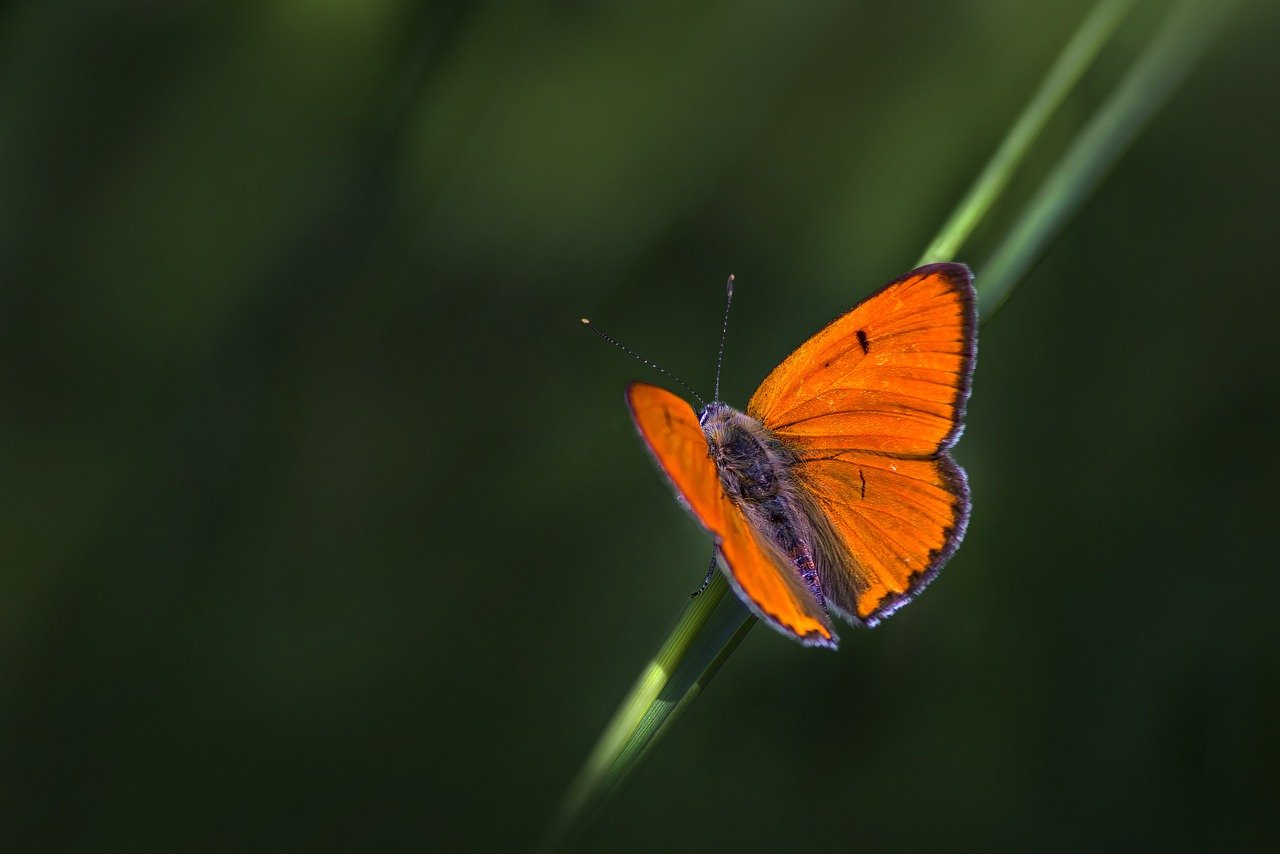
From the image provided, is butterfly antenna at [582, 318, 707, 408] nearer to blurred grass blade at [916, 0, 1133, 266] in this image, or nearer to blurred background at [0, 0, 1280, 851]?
blurred background at [0, 0, 1280, 851]

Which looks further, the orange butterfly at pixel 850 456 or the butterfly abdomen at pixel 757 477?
the butterfly abdomen at pixel 757 477

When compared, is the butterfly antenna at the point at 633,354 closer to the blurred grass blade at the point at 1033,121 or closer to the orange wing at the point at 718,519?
the orange wing at the point at 718,519

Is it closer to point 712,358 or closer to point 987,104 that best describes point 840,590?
point 712,358

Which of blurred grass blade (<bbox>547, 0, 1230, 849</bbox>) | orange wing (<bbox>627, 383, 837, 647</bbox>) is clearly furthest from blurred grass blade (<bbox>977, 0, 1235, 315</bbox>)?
orange wing (<bbox>627, 383, 837, 647</bbox>)

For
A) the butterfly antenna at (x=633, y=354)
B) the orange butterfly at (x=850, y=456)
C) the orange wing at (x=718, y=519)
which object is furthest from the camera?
the butterfly antenna at (x=633, y=354)

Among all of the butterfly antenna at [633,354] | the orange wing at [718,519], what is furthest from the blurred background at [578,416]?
the orange wing at [718,519]

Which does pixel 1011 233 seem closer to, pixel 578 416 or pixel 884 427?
pixel 884 427

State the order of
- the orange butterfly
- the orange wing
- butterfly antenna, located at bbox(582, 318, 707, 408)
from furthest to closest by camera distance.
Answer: butterfly antenna, located at bbox(582, 318, 707, 408) → the orange butterfly → the orange wing

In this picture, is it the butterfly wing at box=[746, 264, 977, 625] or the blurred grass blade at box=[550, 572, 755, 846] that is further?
the butterfly wing at box=[746, 264, 977, 625]

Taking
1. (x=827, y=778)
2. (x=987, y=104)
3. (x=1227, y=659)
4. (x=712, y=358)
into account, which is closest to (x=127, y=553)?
(x=712, y=358)
